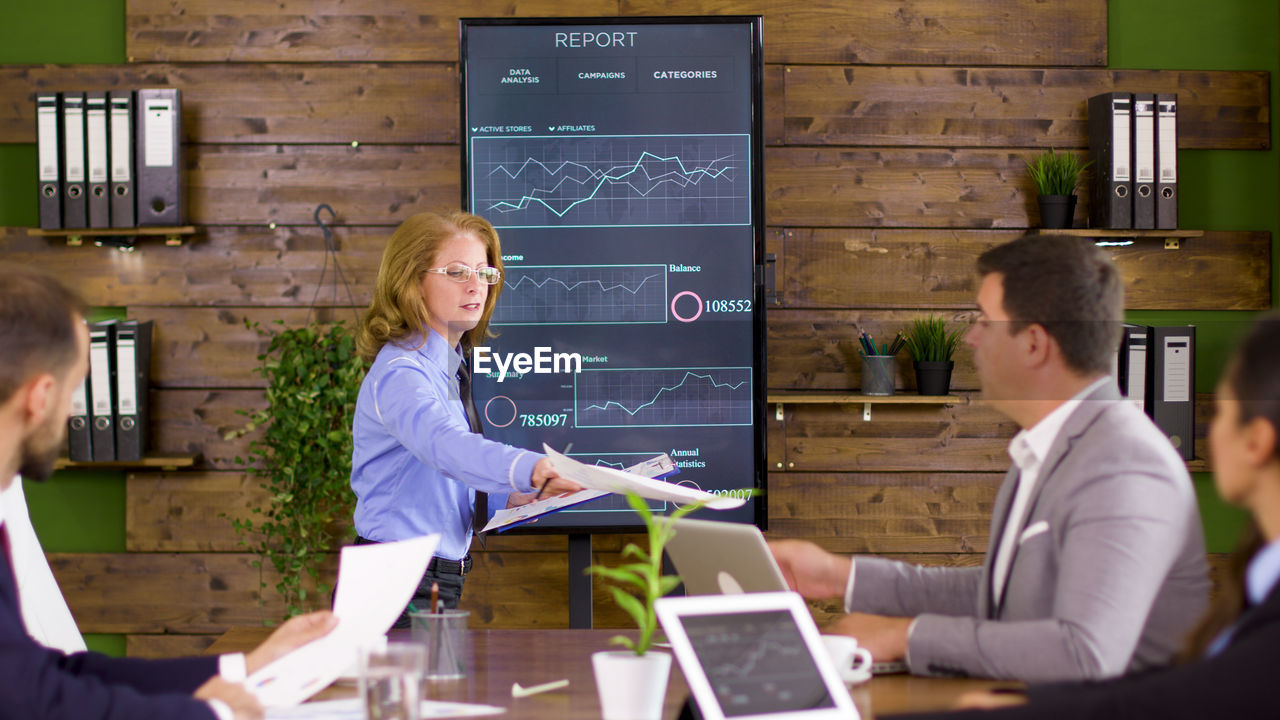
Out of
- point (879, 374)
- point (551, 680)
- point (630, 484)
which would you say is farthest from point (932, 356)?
point (551, 680)

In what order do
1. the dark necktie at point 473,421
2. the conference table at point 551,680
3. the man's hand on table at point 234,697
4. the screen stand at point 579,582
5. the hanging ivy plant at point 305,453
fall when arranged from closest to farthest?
the man's hand on table at point 234,697 < the conference table at point 551,680 < the dark necktie at point 473,421 < the screen stand at point 579,582 < the hanging ivy plant at point 305,453

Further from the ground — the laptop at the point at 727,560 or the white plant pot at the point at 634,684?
the laptop at the point at 727,560

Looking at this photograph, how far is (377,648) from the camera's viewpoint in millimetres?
1163

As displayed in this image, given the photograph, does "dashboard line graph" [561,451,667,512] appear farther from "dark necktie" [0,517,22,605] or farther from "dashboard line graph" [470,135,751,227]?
"dark necktie" [0,517,22,605]

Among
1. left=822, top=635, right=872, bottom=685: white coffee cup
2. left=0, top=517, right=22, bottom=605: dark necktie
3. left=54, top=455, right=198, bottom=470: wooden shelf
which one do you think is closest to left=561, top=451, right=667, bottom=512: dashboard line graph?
left=54, top=455, right=198, bottom=470: wooden shelf

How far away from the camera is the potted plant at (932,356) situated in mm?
3137

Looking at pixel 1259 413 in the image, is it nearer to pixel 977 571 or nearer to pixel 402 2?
pixel 977 571

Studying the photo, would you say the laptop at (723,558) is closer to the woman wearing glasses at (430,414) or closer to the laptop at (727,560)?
the laptop at (727,560)

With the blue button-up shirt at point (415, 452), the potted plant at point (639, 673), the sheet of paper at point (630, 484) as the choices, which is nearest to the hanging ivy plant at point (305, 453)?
the blue button-up shirt at point (415, 452)

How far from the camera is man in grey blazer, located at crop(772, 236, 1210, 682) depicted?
1306 mm

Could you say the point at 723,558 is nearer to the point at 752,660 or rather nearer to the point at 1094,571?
the point at 752,660

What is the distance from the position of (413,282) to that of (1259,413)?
1.70 m

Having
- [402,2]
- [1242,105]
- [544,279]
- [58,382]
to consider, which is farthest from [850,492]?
[58,382]

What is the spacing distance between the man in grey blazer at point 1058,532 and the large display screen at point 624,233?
3.96ft
